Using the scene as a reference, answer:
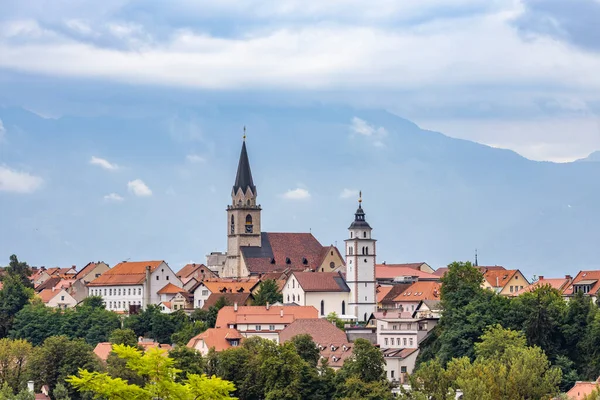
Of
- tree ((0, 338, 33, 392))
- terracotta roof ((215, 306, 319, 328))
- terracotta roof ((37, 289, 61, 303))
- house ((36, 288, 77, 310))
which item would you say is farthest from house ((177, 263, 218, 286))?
tree ((0, 338, 33, 392))

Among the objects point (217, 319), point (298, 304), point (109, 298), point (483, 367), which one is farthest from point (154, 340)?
point (483, 367)

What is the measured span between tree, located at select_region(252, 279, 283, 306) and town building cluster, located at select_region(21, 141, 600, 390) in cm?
90

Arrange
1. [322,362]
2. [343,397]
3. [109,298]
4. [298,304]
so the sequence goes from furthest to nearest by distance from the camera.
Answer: [109,298]
[298,304]
[322,362]
[343,397]

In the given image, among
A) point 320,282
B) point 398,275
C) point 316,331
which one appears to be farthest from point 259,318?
point 398,275

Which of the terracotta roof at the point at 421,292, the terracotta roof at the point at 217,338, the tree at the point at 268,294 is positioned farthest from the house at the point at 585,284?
the terracotta roof at the point at 217,338

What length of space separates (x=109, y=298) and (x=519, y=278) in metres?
41.4

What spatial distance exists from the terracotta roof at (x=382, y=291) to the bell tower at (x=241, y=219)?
18614 mm

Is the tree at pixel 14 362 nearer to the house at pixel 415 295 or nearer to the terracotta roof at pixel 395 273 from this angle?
the house at pixel 415 295

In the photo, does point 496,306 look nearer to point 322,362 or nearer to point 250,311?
point 322,362

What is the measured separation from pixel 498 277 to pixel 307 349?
165 feet

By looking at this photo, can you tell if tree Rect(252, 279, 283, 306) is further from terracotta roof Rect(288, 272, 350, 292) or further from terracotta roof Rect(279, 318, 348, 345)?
terracotta roof Rect(279, 318, 348, 345)

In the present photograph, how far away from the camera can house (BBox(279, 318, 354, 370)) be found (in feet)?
343

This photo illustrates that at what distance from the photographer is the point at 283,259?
537ft

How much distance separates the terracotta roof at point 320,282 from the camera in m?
140
